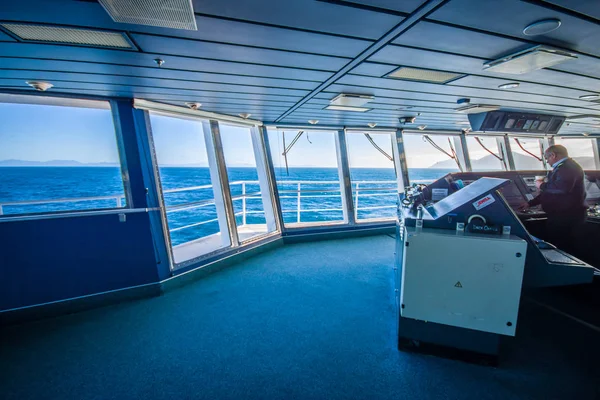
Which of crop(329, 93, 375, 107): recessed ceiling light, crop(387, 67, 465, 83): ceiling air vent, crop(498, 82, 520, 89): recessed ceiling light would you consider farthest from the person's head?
crop(329, 93, 375, 107): recessed ceiling light

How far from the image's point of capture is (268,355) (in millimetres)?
1789

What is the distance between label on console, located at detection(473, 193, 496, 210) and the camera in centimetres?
155

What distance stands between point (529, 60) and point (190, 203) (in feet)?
12.7

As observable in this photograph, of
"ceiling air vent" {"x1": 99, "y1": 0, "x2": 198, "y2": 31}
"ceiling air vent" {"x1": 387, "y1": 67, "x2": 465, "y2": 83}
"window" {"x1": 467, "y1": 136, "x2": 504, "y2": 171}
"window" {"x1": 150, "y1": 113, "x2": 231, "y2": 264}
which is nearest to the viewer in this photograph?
"ceiling air vent" {"x1": 99, "y1": 0, "x2": 198, "y2": 31}

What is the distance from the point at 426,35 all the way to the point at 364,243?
370cm

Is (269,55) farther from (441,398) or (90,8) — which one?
(441,398)

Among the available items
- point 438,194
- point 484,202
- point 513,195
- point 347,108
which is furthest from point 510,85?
point 347,108

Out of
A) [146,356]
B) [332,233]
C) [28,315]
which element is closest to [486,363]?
[146,356]

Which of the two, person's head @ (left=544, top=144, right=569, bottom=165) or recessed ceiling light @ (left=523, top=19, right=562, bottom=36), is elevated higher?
recessed ceiling light @ (left=523, top=19, right=562, bottom=36)

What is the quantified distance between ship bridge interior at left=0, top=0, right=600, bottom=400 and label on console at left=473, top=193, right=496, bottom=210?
35.7 inches

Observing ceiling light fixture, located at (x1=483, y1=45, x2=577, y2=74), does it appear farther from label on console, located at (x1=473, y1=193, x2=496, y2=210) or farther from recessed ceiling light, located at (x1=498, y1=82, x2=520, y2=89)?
label on console, located at (x1=473, y1=193, x2=496, y2=210)

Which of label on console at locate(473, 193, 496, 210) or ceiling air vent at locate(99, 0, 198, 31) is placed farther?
label on console at locate(473, 193, 496, 210)

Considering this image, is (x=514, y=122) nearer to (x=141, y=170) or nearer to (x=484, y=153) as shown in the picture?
(x=484, y=153)

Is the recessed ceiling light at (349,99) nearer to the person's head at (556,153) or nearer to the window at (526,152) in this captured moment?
the person's head at (556,153)
